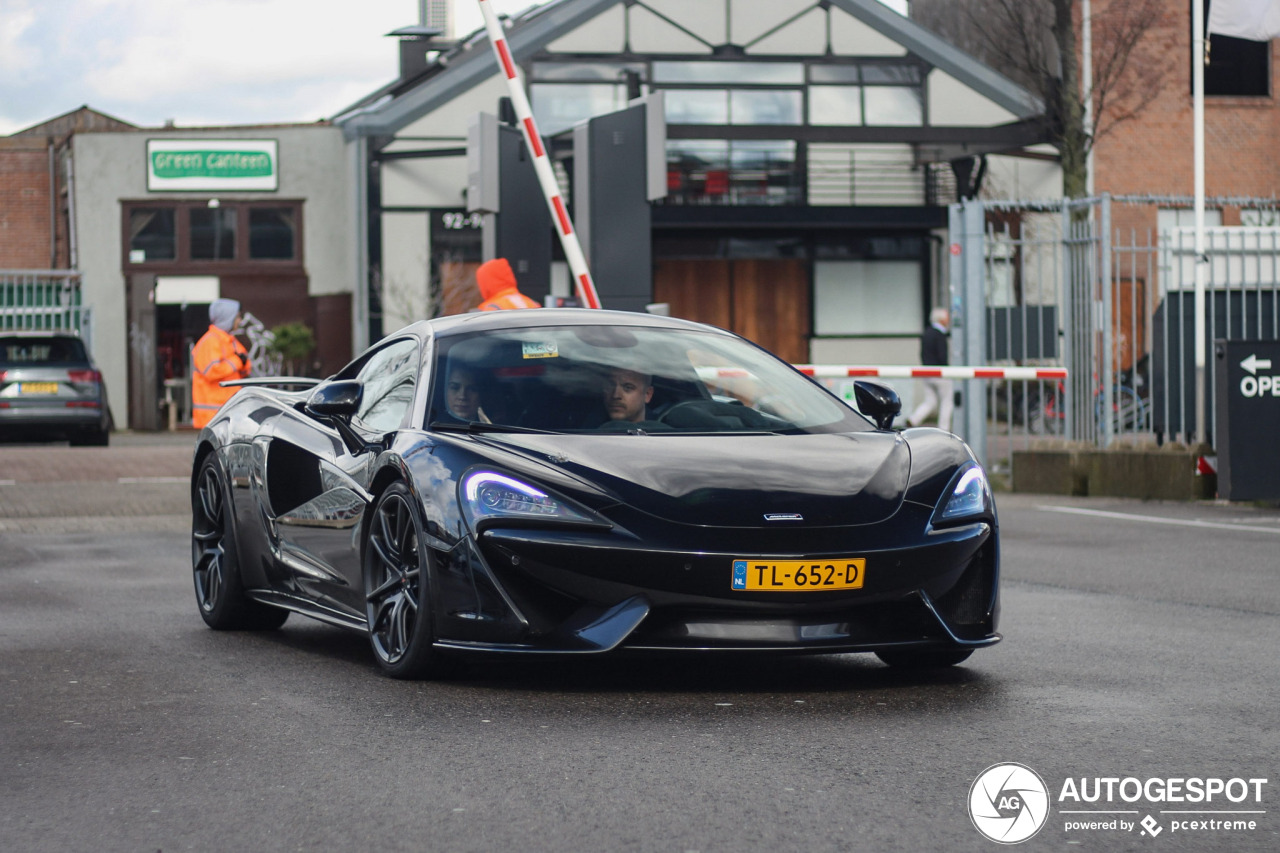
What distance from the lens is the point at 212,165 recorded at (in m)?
39.2

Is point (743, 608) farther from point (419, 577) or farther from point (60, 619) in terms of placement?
point (60, 619)

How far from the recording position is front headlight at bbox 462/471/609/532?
5.98m

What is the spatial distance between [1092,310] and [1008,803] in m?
13.1

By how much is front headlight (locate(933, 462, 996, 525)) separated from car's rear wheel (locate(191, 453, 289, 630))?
10.4 feet

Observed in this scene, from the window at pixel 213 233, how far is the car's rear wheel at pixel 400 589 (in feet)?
110

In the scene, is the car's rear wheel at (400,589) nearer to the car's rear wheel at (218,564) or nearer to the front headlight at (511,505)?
the front headlight at (511,505)

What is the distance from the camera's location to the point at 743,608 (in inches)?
235

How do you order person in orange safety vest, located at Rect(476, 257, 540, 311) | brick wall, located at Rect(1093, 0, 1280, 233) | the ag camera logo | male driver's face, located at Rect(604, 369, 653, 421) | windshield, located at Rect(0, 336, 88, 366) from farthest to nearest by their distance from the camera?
brick wall, located at Rect(1093, 0, 1280, 233) < windshield, located at Rect(0, 336, 88, 366) < person in orange safety vest, located at Rect(476, 257, 540, 311) < male driver's face, located at Rect(604, 369, 653, 421) < the ag camera logo

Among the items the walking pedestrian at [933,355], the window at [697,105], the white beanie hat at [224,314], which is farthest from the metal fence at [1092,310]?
the window at [697,105]

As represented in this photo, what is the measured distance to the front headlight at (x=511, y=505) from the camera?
598cm

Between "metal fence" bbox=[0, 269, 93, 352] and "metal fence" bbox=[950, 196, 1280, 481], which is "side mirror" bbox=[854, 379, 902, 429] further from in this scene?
"metal fence" bbox=[0, 269, 93, 352]

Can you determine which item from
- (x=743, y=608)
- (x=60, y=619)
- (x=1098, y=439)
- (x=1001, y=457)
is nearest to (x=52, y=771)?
(x=743, y=608)

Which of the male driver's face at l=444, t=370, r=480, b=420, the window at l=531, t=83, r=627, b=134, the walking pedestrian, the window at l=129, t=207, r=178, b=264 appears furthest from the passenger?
the window at l=129, t=207, r=178, b=264

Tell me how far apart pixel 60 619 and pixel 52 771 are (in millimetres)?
3607
